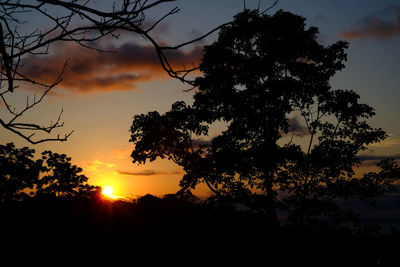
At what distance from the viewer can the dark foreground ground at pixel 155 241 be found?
841 centimetres

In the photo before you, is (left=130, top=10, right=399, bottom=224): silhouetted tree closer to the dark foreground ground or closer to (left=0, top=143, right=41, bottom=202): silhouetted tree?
the dark foreground ground

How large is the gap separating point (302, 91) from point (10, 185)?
29.5 meters

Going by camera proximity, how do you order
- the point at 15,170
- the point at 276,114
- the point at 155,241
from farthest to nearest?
the point at 15,170 → the point at 276,114 → the point at 155,241

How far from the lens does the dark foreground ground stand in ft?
27.6

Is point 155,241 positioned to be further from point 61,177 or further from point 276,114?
point 61,177

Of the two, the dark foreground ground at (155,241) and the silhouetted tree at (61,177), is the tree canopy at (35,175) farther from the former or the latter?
the dark foreground ground at (155,241)

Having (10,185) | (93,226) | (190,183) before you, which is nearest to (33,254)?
(93,226)

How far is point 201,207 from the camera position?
45.5ft

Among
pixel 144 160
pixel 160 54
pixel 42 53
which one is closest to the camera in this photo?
pixel 160 54

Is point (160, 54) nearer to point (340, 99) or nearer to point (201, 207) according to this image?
point (201, 207)

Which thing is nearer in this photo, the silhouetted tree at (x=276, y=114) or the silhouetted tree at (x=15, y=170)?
the silhouetted tree at (x=276, y=114)

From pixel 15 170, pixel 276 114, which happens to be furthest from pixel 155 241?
pixel 15 170

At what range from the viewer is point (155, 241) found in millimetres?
9438

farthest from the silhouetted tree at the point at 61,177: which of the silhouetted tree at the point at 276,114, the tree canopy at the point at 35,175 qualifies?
the silhouetted tree at the point at 276,114
